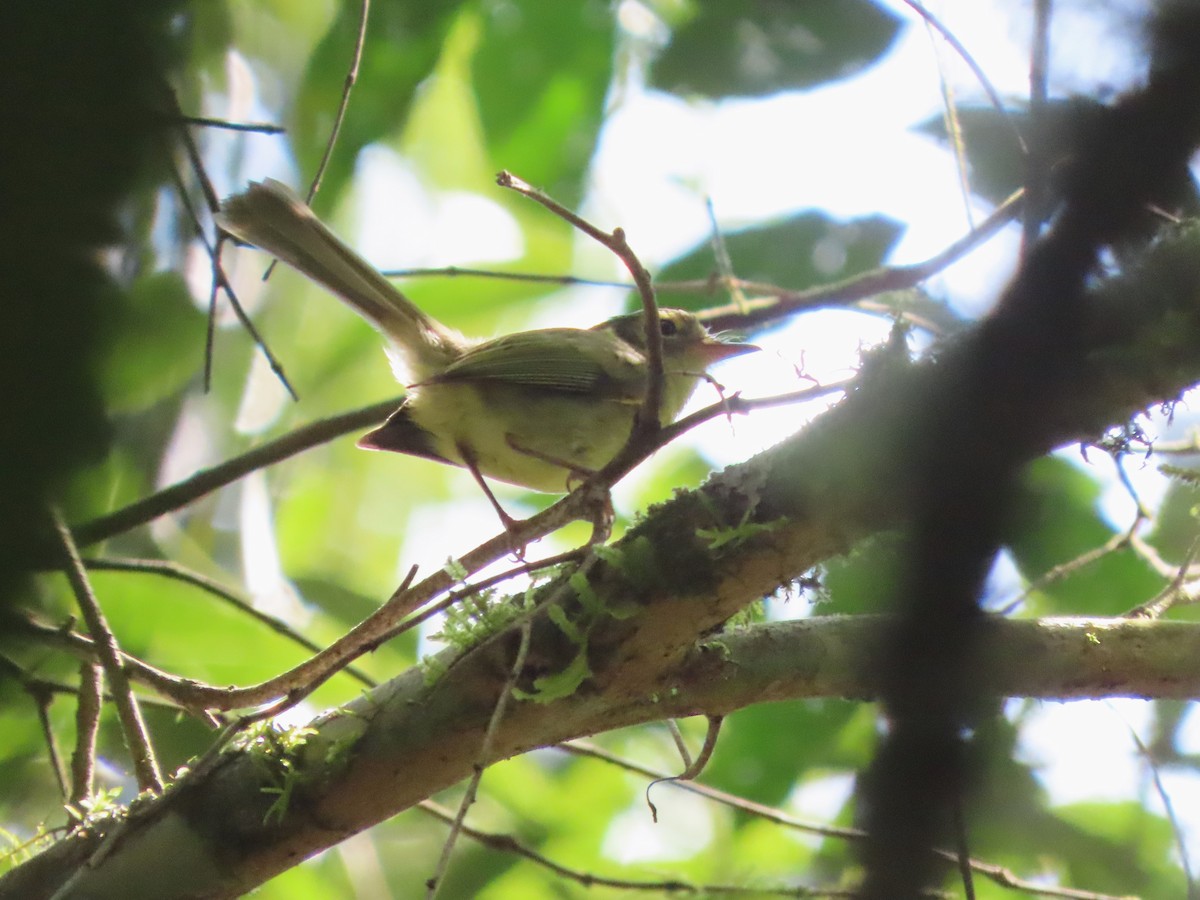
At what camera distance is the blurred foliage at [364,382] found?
1.75ft

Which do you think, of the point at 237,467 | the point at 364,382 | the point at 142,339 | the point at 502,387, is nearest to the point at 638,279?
→ the point at 142,339

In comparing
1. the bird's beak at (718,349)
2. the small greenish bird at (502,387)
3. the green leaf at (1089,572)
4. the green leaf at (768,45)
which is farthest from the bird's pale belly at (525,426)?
the green leaf at (1089,572)

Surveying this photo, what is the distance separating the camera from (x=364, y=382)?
19.1ft

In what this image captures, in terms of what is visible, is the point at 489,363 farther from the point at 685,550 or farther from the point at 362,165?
the point at 685,550

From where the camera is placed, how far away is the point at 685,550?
187cm

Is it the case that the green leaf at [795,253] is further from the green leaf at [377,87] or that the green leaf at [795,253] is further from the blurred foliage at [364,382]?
the green leaf at [377,87]

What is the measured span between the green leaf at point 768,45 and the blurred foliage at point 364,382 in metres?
0.01

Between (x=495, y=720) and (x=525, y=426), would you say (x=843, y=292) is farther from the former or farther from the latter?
(x=495, y=720)

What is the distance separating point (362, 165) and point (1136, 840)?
370cm

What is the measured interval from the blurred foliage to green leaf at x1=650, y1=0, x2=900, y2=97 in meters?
0.01

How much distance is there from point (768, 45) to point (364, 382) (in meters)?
3.10

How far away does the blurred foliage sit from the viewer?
0.53m

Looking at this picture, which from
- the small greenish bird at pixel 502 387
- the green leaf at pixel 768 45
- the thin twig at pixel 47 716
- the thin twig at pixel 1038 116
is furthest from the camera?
the small greenish bird at pixel 502 387

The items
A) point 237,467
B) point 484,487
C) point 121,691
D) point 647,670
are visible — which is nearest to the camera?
point 647,670
